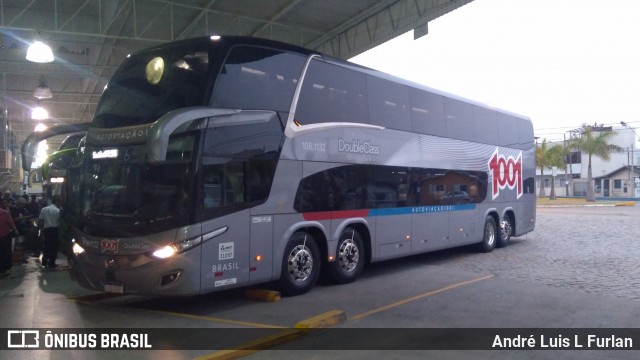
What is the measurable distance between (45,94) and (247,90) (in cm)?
1096

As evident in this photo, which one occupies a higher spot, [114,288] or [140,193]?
[140,193]

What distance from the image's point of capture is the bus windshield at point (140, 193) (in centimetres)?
807

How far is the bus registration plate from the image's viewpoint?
27.1 ft

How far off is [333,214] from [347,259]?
1.03 m

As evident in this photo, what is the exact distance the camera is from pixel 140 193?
27.0 feet

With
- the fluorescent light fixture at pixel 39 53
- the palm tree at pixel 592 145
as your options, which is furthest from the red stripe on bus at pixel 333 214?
the palm tree at pixel 592 145

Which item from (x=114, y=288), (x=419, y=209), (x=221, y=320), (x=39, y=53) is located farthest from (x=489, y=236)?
(x=39, y=53)

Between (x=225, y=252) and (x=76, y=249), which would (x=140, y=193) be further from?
(x=76, y=249)

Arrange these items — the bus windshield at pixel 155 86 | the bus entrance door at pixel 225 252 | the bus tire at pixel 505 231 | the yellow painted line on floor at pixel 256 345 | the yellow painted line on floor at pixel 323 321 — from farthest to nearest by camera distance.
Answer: the bus tire at pixel 505 231 < the bus windshield at pixel 155 86 < the bus entrance door at pixel 225 252 < the yellow painted line on floor at pixel 323 321 < the yellow painted line on floor at pixel 256 345

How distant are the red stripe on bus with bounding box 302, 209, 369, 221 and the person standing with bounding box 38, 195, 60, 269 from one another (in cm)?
651

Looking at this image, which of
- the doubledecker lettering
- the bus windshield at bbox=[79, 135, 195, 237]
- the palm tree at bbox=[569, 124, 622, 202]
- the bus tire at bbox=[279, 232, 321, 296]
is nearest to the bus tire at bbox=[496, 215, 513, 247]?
the doubledecker lettering

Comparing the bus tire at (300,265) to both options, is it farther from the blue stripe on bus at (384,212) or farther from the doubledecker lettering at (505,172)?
the doubledecker lettering at (505,172)

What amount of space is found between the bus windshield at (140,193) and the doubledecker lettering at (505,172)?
1076 centimetres

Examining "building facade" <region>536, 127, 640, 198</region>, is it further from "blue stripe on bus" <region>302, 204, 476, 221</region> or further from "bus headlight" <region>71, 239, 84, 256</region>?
"bus headlight" <region>71, 239, 84, 256</region>
